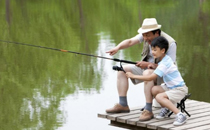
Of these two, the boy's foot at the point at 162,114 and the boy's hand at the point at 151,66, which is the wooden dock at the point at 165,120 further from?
the boy's hand at the point at 151,66

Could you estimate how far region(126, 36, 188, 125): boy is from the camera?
6.33m

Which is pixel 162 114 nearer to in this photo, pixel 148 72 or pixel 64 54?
pixel 148 72

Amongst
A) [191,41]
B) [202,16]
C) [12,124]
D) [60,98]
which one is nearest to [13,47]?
[191,41]

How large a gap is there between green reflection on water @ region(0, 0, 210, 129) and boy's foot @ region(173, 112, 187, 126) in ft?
8.39

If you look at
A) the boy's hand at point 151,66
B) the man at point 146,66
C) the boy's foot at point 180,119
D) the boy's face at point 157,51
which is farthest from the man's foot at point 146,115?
the boy's face at point 157,51

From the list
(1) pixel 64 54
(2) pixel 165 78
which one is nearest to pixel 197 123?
(2) pixel 165 78

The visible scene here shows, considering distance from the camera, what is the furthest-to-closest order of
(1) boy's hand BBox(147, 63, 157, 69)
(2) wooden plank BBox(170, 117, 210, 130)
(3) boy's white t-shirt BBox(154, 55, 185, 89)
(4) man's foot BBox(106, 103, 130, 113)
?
(4) man's foot BBox(106, 103, 130, 113) → (1) boy's hand BBox(147, 63, 157, 69) → (3) boy's white t-shirt BBox(154, 55, 185, 89) → (2) wooden plank BBox(170, 117, 210, 130)

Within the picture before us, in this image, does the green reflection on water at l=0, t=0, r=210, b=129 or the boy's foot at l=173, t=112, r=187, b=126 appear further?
the green reflection on water at l=0, t=0, r=210, b=129

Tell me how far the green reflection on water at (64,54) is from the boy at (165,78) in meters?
2.33

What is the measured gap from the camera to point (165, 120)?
21.0 ft

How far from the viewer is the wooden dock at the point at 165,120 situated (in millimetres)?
6162

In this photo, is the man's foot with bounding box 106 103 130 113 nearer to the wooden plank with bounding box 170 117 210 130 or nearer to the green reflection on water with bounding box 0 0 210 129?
the wooden plank with bounding box 170 117 210 130

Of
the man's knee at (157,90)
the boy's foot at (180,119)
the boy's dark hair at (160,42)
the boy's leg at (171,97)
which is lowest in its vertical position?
the boy's foot at (180,119)

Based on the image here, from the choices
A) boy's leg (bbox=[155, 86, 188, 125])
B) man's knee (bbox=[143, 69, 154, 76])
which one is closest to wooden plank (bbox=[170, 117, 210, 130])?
boy's leg (bbox=[155, 86, 188, 125])
